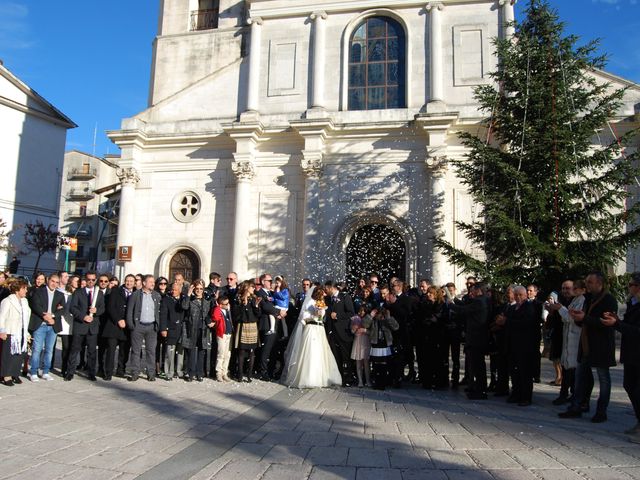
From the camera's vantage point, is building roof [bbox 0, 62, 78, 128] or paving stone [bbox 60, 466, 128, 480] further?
building roof [bbox 0, 62, 78, 128]

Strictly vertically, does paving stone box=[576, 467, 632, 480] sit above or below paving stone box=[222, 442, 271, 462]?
above

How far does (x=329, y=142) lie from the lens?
18625 mm

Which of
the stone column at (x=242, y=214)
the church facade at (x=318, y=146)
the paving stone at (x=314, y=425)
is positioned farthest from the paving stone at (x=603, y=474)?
the stone column at (x=242, y=214)

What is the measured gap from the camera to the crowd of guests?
8531 millimetres

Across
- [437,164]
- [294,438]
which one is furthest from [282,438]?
[437,164]

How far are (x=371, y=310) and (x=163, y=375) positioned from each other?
4.36 meters

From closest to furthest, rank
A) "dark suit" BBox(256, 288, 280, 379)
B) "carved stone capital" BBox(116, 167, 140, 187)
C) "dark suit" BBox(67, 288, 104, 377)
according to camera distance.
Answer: "dark suit" BBox(67, 288, 104, 377), "dark suit" BBox(256, 288, 280, 379), "carved stone capital" BBox(116, 167, 140, 187)

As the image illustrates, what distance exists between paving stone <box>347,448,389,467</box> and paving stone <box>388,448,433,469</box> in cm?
7

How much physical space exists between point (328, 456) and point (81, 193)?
61760mm

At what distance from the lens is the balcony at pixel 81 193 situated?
5916 centimetres

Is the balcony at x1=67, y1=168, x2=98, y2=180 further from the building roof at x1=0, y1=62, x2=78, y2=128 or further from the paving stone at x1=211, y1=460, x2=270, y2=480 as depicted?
the paving stone at x1=211, y1=460, x2=270, y2=480

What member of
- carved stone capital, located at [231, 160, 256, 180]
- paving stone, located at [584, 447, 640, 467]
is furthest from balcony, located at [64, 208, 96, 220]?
paving stone, located at [584, 447, 640, 467]

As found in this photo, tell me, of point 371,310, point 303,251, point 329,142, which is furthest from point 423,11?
point 371,310

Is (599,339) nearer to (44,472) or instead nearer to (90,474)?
(90,474)
